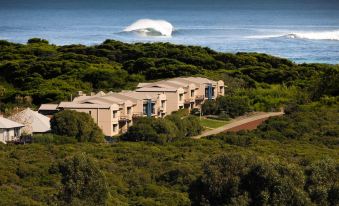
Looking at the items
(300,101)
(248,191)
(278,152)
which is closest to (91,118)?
(278,152)

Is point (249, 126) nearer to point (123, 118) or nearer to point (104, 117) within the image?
point (123, 118)

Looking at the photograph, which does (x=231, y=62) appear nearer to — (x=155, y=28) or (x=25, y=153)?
(x=25, y=153)

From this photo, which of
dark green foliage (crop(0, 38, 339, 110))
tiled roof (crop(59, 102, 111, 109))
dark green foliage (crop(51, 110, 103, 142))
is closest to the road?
dark green foliage (crop(0, 38, 339, 110))

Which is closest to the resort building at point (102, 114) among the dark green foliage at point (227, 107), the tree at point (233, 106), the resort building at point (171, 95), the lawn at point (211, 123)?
the lawn at point (211, 123)

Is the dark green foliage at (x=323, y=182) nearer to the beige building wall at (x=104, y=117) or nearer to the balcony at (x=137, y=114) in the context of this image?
the beige building wall at (x=104, y=117)

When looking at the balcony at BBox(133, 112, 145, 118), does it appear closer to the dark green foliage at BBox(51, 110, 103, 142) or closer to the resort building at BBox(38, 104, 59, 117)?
the resort building at BBox(38, 104, 59, 117)

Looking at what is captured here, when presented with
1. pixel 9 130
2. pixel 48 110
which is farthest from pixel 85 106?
pixel 9 130
